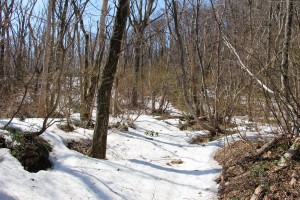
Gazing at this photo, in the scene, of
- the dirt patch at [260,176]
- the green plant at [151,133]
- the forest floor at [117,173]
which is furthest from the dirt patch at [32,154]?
the green plant at [151,133]

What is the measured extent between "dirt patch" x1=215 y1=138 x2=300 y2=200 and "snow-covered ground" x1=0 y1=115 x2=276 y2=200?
0.80ft

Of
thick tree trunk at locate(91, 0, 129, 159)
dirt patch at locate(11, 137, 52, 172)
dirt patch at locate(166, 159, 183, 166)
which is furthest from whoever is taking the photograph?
dirt patch at locate(166, 159, 183, 166)

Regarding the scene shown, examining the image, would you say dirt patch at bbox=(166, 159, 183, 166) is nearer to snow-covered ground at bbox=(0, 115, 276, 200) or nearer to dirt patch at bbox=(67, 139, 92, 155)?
snow-covered ground at bbox=(0, 115, 276, 200)

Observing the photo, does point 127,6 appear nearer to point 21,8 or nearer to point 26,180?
point 21,8

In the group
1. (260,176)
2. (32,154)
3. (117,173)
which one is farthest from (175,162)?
(32,154)

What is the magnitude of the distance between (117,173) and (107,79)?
5.54 feet

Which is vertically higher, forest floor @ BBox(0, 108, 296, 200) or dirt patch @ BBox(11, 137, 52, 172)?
dirt patch @ BBox(11, 137, 52, 172)

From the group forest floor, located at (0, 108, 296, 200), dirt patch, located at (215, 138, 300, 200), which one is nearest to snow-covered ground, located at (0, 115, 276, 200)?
forest floor, located at (0, 108, 296, 200)

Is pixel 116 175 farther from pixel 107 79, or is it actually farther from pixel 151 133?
pixel 151 133

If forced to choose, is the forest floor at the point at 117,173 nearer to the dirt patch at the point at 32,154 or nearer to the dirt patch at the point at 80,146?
the dirt patch at the point at 80,146

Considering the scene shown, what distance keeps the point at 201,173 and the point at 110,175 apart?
150cm

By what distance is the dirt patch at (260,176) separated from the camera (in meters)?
3.56

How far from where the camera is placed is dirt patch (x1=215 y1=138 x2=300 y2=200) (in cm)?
356

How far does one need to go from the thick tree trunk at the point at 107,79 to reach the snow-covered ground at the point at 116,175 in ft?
1.69
